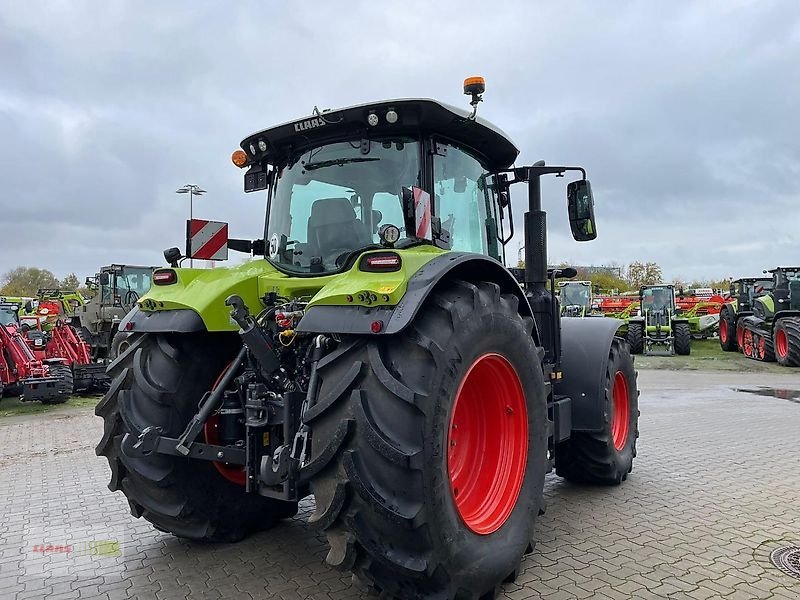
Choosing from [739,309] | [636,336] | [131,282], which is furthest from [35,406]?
[739,309]

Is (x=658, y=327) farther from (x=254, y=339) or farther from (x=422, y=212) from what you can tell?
(x=254, y=339)

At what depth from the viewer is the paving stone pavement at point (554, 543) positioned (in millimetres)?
3445

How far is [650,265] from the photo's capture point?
55.7 metres

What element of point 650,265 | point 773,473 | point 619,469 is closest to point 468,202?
point 619,469

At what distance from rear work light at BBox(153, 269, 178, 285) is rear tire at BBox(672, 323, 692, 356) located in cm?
2073

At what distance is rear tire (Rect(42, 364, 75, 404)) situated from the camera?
11.3 metres

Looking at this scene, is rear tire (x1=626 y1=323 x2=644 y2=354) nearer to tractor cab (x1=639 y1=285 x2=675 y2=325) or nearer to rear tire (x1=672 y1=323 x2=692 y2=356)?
tractor cab (x1=639 y1=285 x2=675 y2=325)

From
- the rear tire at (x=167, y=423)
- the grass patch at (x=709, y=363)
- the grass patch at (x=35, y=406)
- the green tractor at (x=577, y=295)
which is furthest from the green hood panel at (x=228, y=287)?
the green tractor at (x=577, y=295)

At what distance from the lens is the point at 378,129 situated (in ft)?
12.5

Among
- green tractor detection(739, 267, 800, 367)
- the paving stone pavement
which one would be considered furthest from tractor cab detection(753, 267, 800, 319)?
the paving stone pavement

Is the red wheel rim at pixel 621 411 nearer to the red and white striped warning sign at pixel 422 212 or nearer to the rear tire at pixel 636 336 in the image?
the red and white striped warning sign at pixel 422 212

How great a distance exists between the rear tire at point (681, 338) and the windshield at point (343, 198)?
20.2m

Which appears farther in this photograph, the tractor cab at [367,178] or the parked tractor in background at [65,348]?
the parked tractor in background at [65,348]

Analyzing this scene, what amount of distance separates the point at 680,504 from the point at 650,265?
54.6 m
